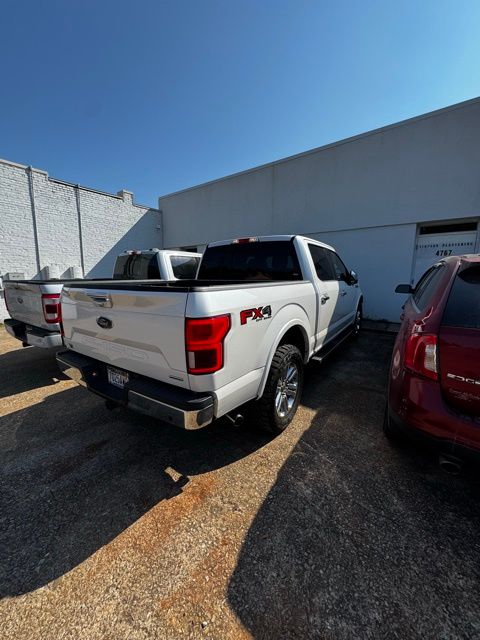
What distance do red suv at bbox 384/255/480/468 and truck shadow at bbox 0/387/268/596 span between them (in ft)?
4.83

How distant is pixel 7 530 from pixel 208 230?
36.8ft

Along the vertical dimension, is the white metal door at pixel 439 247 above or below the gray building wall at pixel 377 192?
below

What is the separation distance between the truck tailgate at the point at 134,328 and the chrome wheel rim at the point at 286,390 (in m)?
A: 1.15

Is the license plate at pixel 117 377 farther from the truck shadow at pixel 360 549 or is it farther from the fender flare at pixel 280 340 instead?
the truck shadow at pixel 360 549

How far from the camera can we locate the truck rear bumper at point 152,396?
185cm

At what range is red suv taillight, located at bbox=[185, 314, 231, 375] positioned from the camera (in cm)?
182

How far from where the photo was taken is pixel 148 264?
5.97 metres

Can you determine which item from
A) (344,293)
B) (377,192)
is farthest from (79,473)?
(377,192)

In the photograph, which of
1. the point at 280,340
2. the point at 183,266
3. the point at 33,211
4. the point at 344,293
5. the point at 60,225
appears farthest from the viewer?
the point at 60,225

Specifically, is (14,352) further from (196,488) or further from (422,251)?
(422,251)

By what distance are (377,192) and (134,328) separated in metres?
8.16

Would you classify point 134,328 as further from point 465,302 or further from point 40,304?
point 40,304

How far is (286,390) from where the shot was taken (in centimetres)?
293

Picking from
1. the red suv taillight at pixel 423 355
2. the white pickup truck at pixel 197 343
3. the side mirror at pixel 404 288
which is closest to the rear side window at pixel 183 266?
the white pickup truck at pixel 197 343
